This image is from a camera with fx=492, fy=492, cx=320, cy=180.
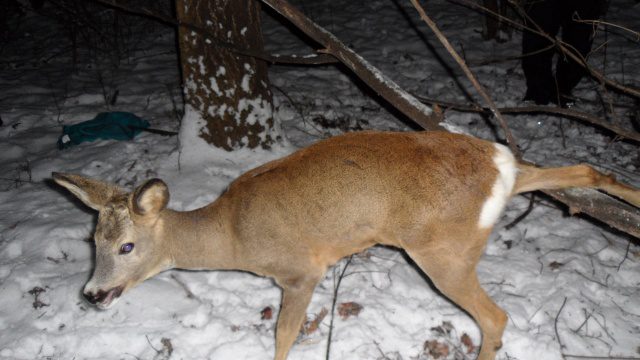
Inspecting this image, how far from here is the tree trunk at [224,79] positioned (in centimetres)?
488

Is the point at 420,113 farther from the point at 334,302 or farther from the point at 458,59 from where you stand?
the point at 334,302

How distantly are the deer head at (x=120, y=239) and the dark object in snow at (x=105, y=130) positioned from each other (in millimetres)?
3010

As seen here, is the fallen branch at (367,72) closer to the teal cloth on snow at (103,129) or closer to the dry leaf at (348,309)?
the dry leaf at (348,309)

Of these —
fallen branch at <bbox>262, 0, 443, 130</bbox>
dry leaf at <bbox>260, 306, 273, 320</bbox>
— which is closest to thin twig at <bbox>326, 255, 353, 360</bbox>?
dry leaf at <bbox>260, 306, 273, 320</bbox>

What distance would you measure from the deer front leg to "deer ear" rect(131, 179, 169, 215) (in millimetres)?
954

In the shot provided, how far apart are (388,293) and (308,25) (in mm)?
2224

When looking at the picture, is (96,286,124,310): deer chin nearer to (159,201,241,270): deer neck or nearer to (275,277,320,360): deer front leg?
(159,201,241,270): deer neck

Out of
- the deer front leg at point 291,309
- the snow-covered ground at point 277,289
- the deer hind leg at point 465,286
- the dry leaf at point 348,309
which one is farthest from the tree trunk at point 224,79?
the deer hind leg at point 465,286

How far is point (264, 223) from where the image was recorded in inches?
123

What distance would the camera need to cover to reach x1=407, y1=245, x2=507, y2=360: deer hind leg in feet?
9.95

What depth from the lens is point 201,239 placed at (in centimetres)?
332

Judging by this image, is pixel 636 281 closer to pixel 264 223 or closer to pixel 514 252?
pixel 514 252

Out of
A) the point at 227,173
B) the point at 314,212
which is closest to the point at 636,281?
the point at 314,212

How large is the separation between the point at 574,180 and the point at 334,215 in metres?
1.45
